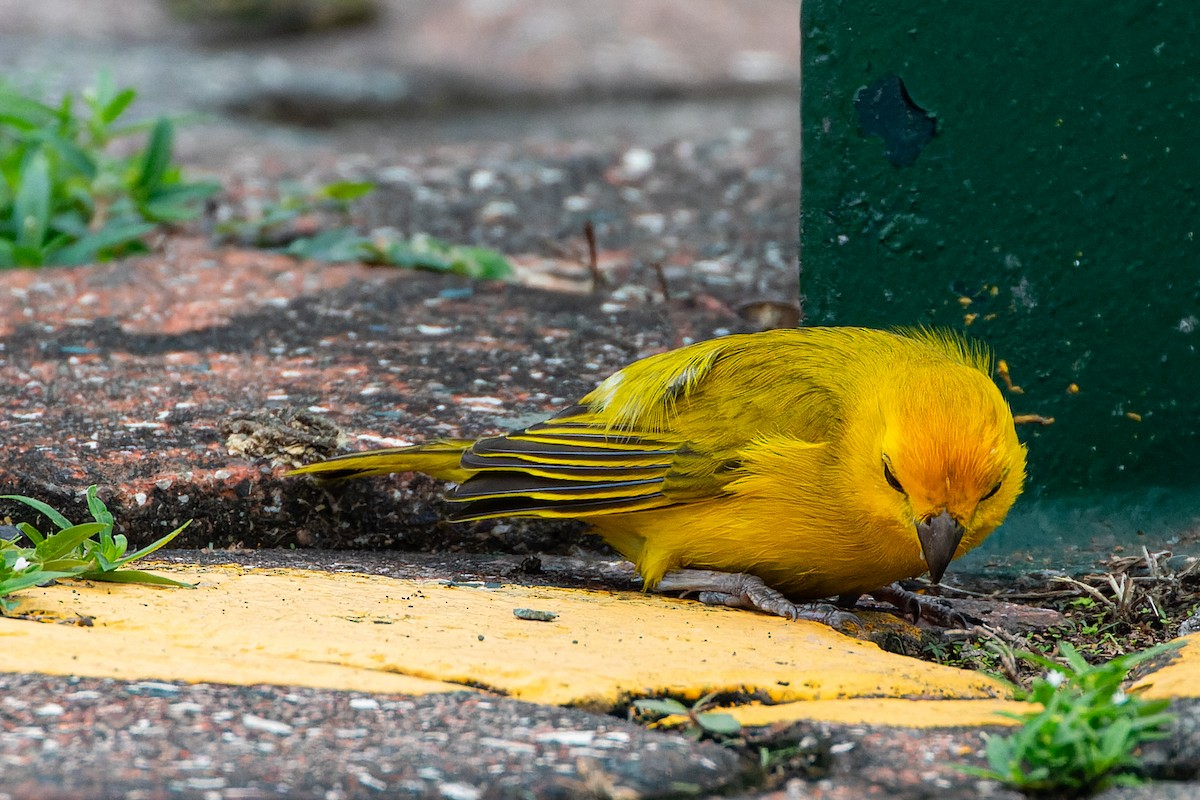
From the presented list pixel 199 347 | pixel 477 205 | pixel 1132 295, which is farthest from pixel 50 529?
pixel 477 205

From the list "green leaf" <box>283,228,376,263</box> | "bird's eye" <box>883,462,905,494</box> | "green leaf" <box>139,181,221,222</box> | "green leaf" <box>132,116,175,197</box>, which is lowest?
"bird's eye" <box>883,462,905,494</box>

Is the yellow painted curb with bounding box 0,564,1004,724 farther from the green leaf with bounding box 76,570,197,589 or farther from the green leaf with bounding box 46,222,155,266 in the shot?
the green leaf with bounding box 46,222,155,266

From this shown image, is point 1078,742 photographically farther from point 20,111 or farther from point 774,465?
point 20,111

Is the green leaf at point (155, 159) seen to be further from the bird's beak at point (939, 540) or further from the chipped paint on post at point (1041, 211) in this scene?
the bird's beak at point (939, 540)

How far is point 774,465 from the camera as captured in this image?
2.68 metres

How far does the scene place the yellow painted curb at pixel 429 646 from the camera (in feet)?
6.18

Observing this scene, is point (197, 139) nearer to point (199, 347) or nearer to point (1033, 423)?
point (199, 347)

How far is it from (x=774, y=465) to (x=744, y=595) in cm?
25

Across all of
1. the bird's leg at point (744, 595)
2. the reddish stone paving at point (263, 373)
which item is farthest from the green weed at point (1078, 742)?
the reddish stone paving at point (263, 373)

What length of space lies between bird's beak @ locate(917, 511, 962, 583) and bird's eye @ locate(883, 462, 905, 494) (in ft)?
0.23

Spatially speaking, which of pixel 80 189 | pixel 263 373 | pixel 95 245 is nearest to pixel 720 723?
pixel 263 373

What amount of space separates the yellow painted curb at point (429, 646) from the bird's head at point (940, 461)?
0.24 m

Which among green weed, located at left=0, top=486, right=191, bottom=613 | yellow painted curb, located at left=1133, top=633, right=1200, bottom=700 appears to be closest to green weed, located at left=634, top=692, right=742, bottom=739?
yellow painted curb, located at left=1133, top=633, right=1200, bottom=700

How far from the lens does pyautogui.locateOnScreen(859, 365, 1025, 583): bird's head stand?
8.01ft
